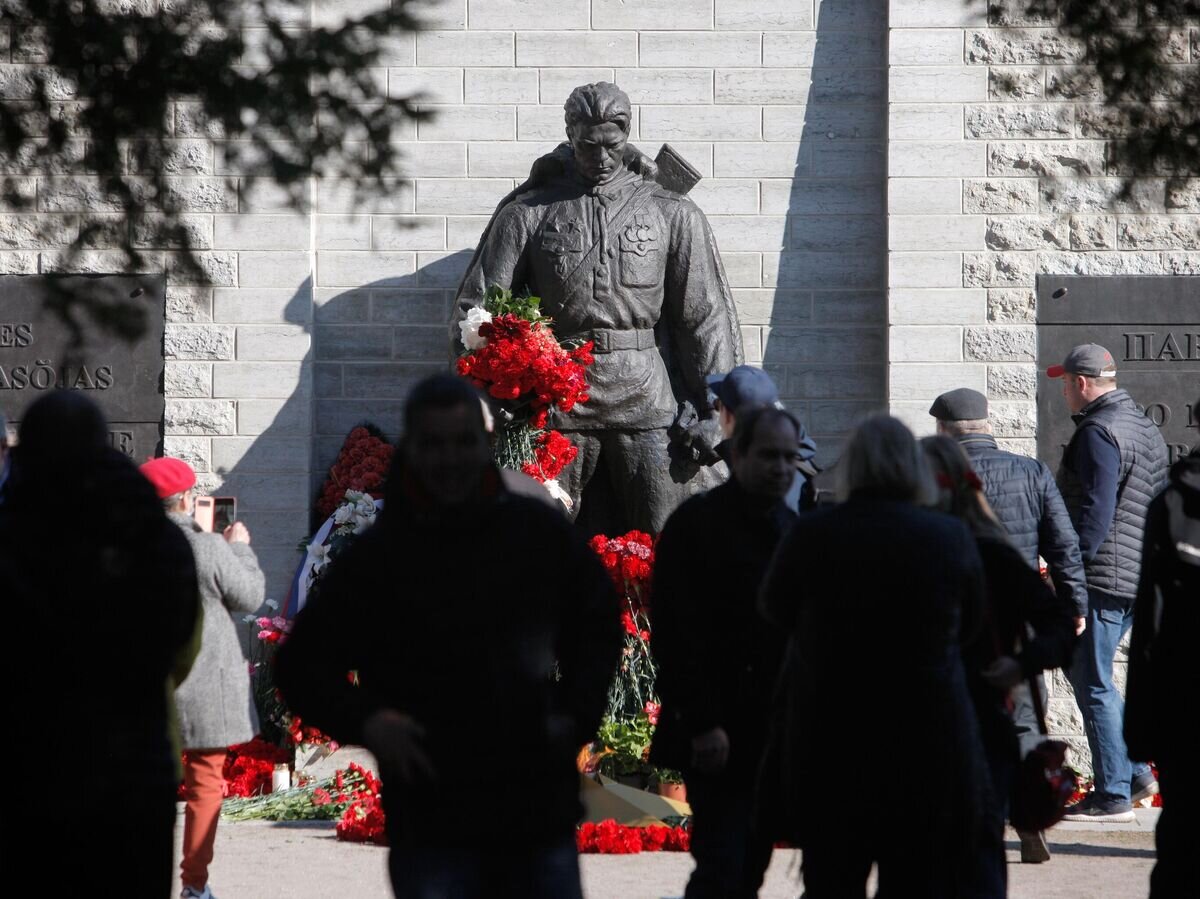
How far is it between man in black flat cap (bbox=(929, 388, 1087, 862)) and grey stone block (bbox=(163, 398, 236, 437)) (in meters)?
4.54

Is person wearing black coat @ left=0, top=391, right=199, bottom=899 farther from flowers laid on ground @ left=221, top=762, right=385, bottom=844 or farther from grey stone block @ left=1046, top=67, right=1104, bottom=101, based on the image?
flowers laid on ground @ left=221, top=762, right=385, bottom=844

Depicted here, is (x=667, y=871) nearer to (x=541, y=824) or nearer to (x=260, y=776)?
(x=260, y=776)

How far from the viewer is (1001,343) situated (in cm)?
948

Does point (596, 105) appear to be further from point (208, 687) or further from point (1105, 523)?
point (208, 687)

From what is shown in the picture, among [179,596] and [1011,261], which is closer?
[179,596]

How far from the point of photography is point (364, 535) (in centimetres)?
350

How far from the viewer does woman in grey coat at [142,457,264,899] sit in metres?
5.70

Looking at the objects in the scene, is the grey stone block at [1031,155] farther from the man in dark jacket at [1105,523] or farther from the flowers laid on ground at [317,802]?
the flowers laid on ground at [317,802]

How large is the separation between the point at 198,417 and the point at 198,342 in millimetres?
407

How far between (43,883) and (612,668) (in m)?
1.20

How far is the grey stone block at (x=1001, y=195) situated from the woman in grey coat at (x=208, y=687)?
199 inches

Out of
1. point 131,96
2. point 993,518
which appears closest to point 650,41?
point 993,518

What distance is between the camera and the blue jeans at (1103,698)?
7.52m

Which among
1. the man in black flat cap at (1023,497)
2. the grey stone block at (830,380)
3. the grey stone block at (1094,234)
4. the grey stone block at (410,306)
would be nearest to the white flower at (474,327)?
the grey stone block at (410,306)
